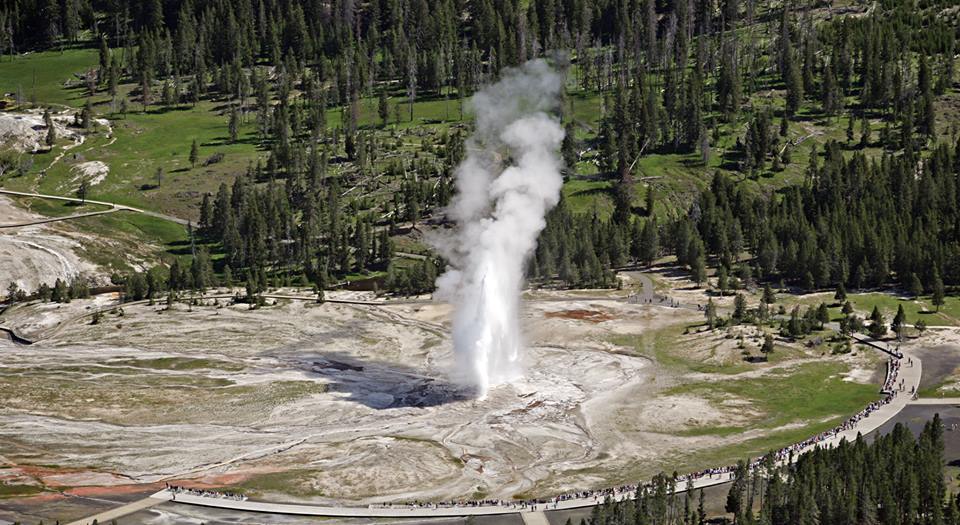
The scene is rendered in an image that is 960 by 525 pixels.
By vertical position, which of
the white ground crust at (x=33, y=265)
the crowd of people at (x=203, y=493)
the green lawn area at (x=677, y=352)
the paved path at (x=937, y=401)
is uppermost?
the white ground crust at (x=33, y=265)

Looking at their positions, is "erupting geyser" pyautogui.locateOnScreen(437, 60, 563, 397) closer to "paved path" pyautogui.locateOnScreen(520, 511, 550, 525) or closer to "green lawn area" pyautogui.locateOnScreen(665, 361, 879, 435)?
"green lawn area" pyautogui.locateOnScreen(665, 361, 879, 435)

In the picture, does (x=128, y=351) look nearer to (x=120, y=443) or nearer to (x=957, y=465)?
(x=120, y=443)

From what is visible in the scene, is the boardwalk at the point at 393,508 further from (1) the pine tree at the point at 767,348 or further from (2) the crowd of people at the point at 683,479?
(1) the pine tree at the point at 767,348

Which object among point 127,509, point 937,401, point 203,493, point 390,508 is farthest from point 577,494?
point 937,401

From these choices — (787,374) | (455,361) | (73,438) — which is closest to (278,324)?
(455,361)

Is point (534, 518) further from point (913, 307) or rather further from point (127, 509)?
point (913, 307)

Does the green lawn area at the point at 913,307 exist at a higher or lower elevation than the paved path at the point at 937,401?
higher

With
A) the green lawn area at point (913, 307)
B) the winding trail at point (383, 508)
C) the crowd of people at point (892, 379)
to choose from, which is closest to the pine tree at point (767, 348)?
the crowd of people at point (892, 379)
